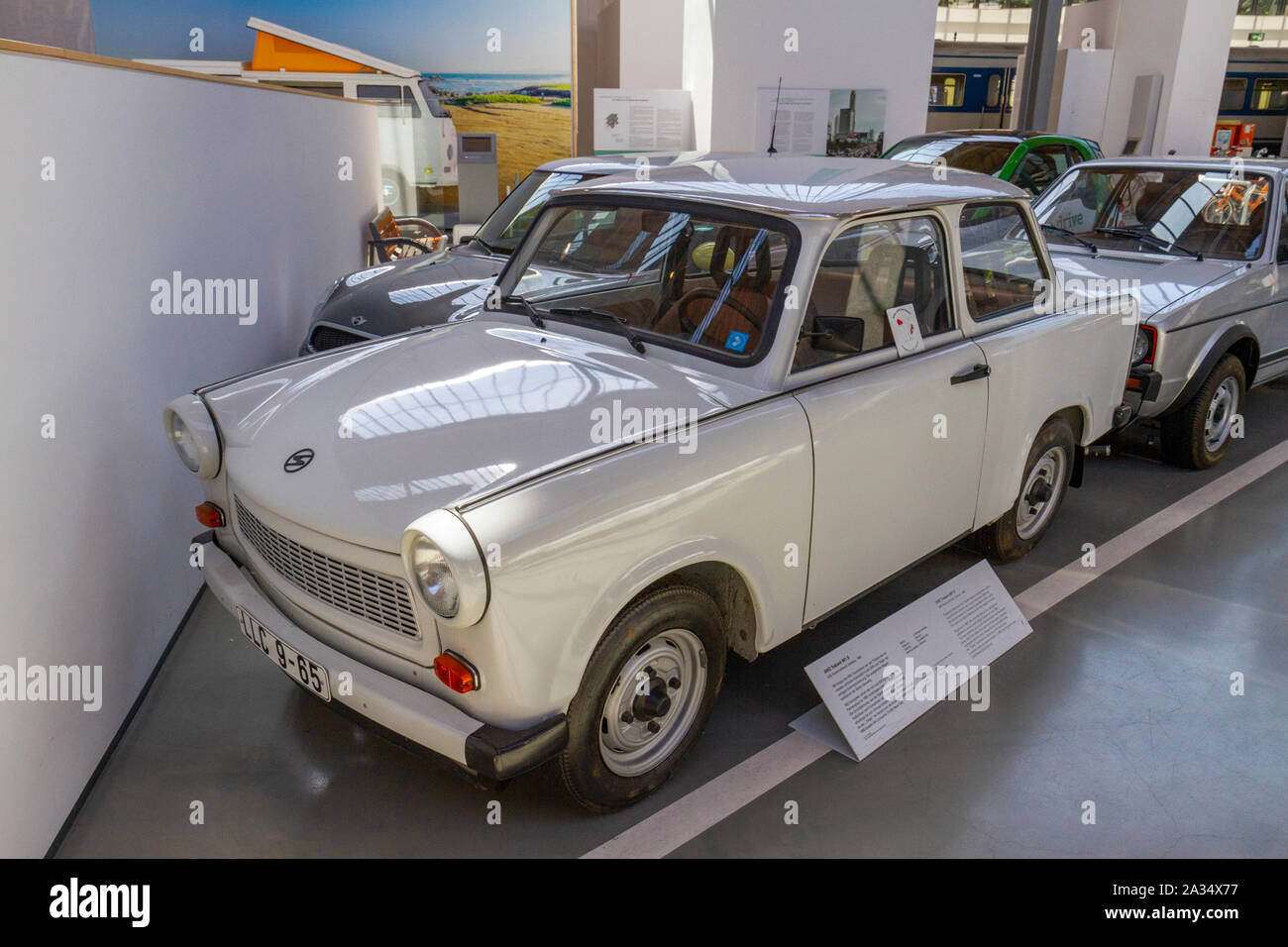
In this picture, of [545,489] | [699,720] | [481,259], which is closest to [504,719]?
[545,489]

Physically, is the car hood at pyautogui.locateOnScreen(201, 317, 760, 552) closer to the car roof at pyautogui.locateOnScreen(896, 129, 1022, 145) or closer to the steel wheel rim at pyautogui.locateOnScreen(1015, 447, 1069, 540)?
the steel wheel rim at pyautogui.locateOnScreen(1015, 447, 1069, 540)

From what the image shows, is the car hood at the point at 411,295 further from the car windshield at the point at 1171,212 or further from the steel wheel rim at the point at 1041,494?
the car windshield at the point at 1171,212

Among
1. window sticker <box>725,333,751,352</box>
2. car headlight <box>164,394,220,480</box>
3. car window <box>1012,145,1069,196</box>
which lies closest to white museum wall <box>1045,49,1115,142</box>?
car window <box>1012,145,1069,196</box>

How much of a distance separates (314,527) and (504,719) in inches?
27.7

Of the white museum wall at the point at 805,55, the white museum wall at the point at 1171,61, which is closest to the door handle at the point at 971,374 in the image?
the white museum wall at the point at 805,55

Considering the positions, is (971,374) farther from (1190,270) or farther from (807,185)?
(1190,270)

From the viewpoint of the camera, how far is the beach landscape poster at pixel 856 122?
11.0m

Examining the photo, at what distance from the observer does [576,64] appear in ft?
67.9

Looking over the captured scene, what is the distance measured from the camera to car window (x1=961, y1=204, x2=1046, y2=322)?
3.60 m

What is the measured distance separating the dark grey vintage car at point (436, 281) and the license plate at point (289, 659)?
2.25 m

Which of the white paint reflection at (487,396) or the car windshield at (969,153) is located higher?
the car windshield at (969,153)

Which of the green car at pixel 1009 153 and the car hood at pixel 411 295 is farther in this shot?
the green car at pixel 1009 153

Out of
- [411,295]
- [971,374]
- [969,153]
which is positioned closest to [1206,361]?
[971,374]

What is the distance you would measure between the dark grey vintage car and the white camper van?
559 cm
